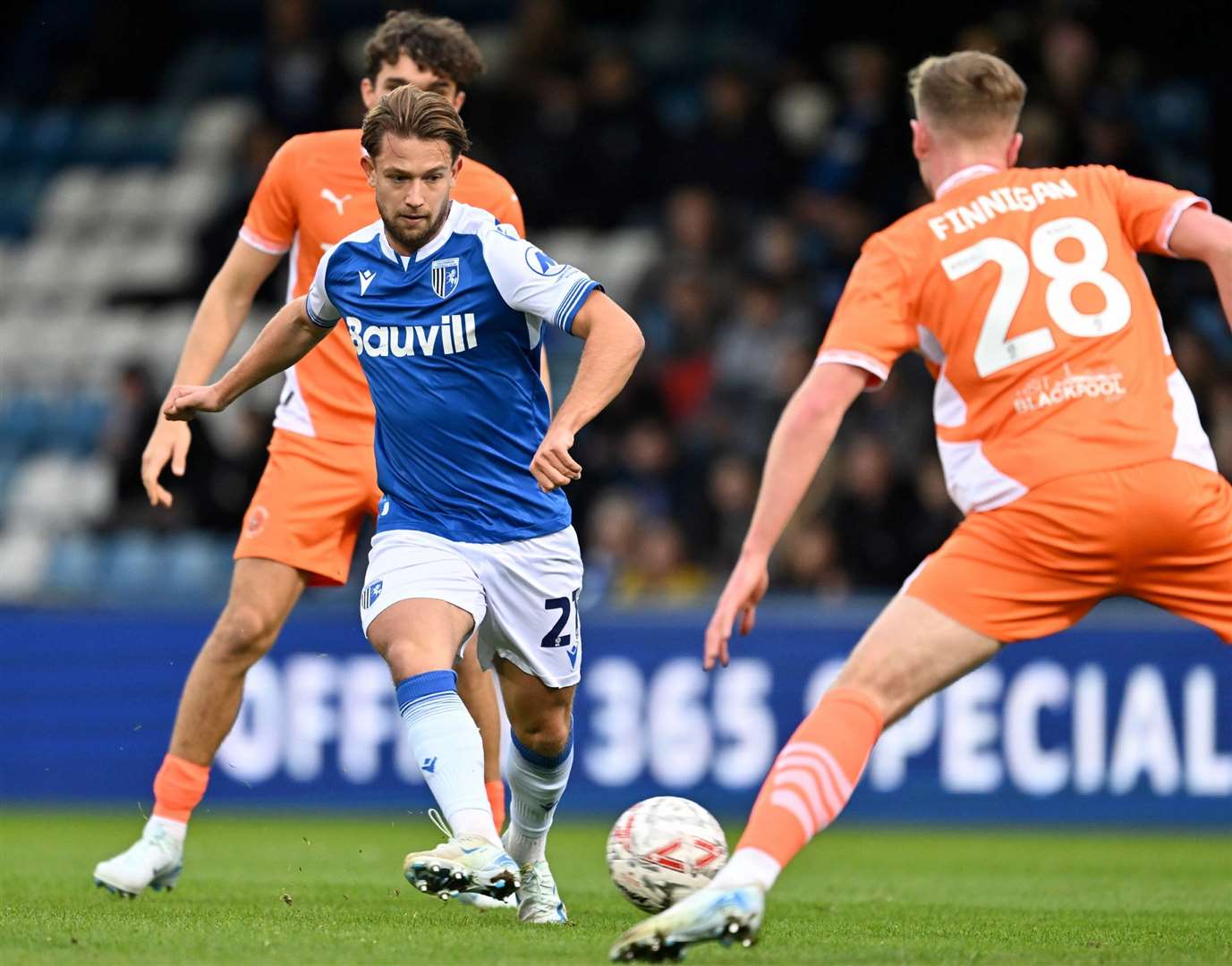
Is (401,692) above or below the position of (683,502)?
below

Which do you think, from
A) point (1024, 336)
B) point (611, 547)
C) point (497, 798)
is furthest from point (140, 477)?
point (1024, 336)

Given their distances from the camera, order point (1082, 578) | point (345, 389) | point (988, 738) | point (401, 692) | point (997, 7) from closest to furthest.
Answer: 1. point (1082, 578)
2. point (401, 692)
3. point (345, 389)
4. point (988, 738)
5. point (997, 7)

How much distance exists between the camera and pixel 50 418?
15758 millimetres

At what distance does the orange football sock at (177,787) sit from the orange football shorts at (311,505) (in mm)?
716

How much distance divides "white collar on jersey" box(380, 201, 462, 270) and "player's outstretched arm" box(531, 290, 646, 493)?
1.60 feet

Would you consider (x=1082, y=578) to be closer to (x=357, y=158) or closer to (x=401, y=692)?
(x=401, y=692)

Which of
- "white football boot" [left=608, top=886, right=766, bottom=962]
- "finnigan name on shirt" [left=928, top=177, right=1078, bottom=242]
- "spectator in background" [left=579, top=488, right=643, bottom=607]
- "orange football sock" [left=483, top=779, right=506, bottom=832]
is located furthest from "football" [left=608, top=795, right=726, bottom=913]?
"spectator in background" [left=579, top=488, right=643, bottom=607]

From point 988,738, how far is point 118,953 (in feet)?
21.7

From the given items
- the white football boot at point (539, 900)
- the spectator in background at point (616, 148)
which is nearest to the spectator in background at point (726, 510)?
the spectator in background at point (616, 148)

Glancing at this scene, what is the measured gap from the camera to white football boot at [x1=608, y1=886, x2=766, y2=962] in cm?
450

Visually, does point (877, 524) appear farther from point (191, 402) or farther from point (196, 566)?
point (191, 402)

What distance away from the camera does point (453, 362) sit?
19.3 feet

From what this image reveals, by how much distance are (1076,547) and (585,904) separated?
2.53 m

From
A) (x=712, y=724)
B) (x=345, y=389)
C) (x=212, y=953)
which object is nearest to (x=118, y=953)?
(x=212, y=953)
